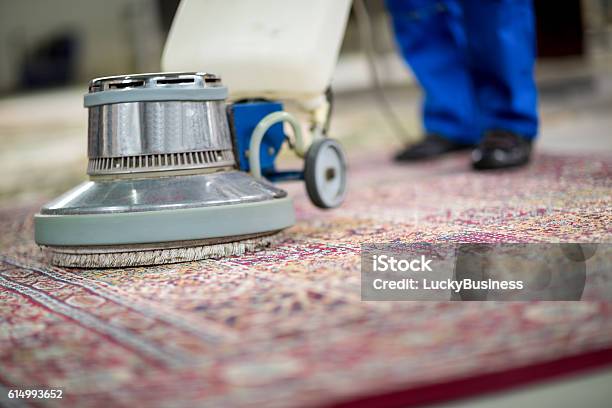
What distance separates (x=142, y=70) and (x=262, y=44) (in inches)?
289

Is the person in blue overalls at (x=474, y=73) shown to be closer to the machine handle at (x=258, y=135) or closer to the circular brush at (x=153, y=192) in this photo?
the machine handle at (x=258, y=135)

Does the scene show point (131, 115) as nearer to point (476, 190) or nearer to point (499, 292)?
point (499, 292)

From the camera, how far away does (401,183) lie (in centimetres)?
195

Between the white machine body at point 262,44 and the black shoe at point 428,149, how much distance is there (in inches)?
34.6

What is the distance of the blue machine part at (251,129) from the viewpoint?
1382 mm

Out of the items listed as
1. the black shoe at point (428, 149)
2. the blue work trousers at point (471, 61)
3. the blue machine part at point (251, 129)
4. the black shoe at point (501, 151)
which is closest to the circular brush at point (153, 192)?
the blue machine part at point (251, 129)

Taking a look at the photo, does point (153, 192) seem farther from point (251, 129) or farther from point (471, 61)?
point (471, 61)

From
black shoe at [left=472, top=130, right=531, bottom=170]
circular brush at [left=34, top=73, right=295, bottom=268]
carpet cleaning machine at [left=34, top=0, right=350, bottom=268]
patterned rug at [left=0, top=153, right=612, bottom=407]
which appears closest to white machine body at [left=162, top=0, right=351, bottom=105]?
carpet cleaning machine at [left=34, top=0, right=350, bottom=268]

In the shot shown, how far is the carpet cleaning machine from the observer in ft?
3.89

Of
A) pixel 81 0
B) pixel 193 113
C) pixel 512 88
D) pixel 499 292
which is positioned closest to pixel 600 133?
pixel 512 88

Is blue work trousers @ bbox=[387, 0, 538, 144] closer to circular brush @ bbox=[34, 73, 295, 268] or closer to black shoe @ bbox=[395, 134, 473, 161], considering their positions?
black shoe @ bbox=[395, 134, 473, 161]

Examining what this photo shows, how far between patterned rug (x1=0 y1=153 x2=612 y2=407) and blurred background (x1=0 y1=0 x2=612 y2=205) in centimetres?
116

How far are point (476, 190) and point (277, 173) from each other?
0.43 m

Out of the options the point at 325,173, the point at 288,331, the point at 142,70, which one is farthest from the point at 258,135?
the point at 142,70
